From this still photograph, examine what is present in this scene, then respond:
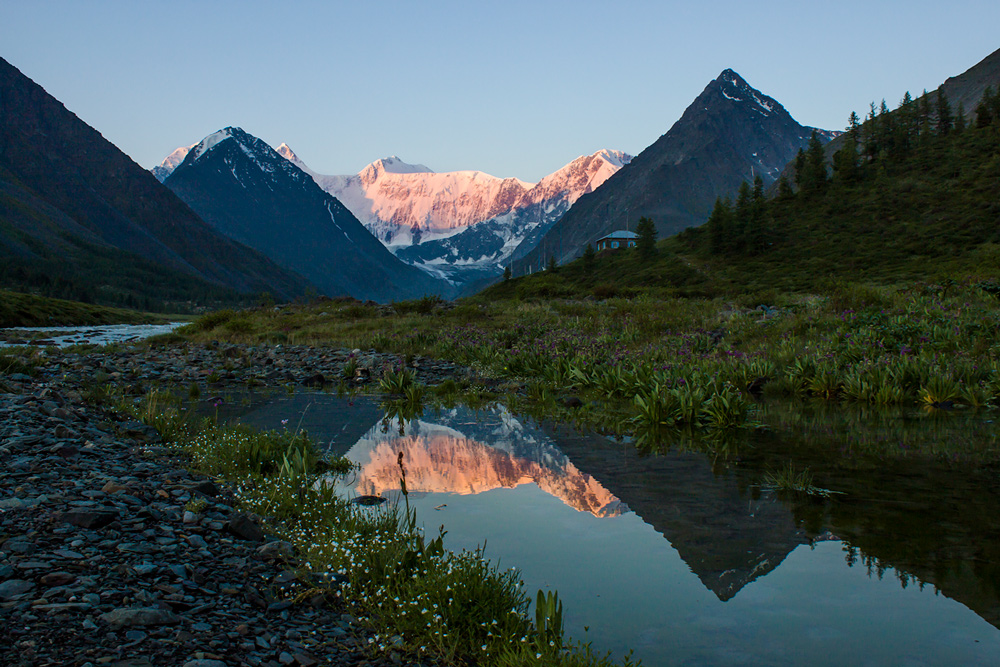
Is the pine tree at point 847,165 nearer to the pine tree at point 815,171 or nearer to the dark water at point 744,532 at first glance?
the pine tree at point 815,171

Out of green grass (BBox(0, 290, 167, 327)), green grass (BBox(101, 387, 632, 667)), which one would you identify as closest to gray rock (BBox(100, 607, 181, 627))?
green grass (BBox(101, 387, 632, 667))

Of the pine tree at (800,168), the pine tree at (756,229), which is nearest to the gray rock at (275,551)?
the pine tree at (756,229)

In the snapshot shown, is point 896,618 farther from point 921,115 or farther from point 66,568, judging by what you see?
point 921,115

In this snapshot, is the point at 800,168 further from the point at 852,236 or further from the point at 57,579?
the point at 57,579

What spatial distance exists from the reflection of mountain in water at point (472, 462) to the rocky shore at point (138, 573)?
257 cm

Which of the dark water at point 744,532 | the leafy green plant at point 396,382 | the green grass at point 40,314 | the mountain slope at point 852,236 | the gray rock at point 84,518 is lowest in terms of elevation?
the dark water at point 744,532

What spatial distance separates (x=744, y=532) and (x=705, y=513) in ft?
2.08

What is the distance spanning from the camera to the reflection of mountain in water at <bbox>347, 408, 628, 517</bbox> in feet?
26.6

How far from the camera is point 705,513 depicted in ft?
22.7

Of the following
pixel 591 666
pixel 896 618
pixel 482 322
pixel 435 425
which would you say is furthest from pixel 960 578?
pixel 482 322

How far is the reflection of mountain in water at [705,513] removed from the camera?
559cm

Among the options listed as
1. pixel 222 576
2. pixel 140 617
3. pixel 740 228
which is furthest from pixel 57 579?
pixel 740 228

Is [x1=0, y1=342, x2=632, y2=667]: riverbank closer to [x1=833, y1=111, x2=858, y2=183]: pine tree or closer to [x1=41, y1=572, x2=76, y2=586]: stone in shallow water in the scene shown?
[x1=41, y1=572, x2=76, y2=586]: stone in shallow water

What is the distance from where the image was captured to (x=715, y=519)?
22.0 ft
